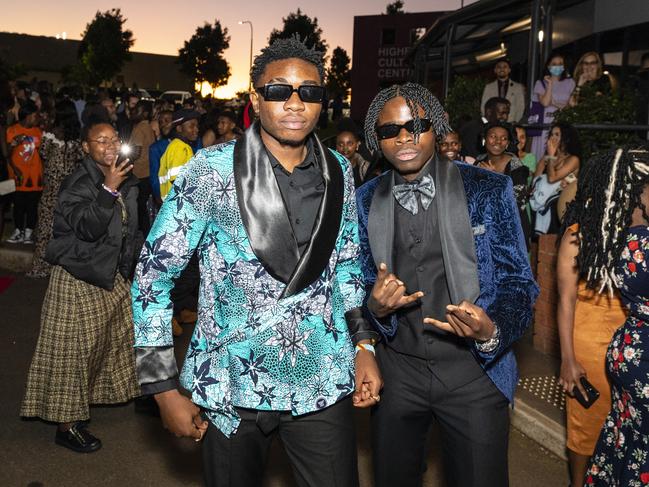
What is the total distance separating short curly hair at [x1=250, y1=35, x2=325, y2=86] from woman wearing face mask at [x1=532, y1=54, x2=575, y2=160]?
23.6 feet

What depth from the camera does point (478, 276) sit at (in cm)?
299

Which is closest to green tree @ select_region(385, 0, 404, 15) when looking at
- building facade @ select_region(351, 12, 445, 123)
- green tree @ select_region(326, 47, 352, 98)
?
green tree @ select_region(326, 47, 352, 98)

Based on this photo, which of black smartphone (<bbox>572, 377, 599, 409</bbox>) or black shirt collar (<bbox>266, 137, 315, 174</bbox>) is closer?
black shirt collar (<bbox>266, 137, 315, 174</bbox>)

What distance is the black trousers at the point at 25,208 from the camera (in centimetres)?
1167

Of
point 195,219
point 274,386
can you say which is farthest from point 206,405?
point 195,219

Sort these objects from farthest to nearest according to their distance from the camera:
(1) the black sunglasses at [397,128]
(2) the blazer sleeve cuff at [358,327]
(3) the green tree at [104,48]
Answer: (3) the green tree at [104,48] → (1) the black sunglasses at [397,128] → (2) the blazer sleeve cuff at [358,327]

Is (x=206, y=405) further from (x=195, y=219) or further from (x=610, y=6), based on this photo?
(x=610, y=6)

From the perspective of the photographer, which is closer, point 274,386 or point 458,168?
point 274,386

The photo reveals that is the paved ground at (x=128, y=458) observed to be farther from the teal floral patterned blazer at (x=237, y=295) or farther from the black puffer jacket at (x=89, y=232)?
the teal floral patterned blazer at (x=237, y=295)

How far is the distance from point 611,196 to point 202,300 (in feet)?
6.27

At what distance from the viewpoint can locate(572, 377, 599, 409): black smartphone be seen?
3.73 metres

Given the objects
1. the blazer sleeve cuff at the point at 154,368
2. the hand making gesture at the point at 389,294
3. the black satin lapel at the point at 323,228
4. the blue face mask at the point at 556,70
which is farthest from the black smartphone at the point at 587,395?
the blue face mask at the point at 556,70

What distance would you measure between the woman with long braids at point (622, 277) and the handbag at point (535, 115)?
6385mm

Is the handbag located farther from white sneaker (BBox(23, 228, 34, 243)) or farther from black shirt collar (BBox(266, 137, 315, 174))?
white sneaker (BBox(23, 228, 34, 243))
